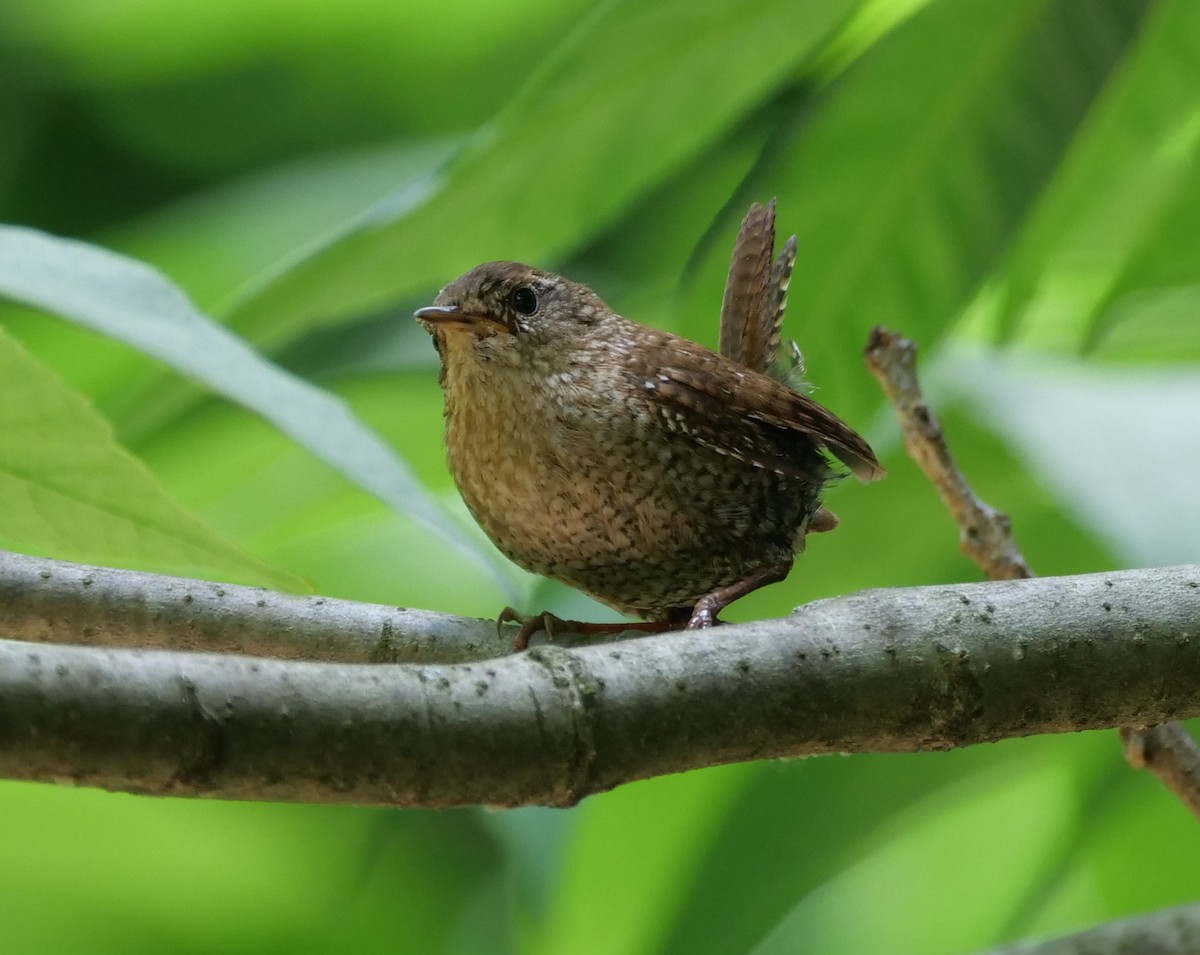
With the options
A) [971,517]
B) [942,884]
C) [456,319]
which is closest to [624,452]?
[456,319]

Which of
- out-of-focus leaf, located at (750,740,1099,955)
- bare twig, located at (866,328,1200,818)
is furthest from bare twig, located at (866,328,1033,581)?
out-of-focus leaf, located at (750,740,1099,955)

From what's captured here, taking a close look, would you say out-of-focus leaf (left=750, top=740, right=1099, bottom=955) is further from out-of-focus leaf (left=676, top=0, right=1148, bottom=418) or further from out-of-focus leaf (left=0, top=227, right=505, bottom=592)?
out-of-focus leaf (left=0, top=227, right=505, bottom=592)

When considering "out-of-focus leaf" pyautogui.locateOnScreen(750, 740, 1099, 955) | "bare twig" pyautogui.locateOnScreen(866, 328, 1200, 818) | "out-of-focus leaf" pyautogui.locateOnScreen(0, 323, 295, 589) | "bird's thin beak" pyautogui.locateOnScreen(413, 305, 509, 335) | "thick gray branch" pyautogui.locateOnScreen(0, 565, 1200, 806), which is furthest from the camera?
"out-of-focus leaf" pyautogui.locateOnScreen(750, 740, 1099, 955)

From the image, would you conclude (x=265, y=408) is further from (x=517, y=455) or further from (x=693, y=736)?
(x=693, y=736)

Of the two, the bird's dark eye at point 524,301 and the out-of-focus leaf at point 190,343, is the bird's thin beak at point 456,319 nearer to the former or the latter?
the bird's dark eye at point 524,301

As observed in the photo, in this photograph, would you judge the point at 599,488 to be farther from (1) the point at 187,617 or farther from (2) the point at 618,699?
(2) the point at 618,699

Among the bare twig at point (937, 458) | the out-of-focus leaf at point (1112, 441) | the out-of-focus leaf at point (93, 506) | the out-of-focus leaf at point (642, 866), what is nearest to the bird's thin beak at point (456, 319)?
the bare twig at point (937, 458)

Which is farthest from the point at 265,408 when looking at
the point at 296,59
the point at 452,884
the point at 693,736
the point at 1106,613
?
the point at 296,59
